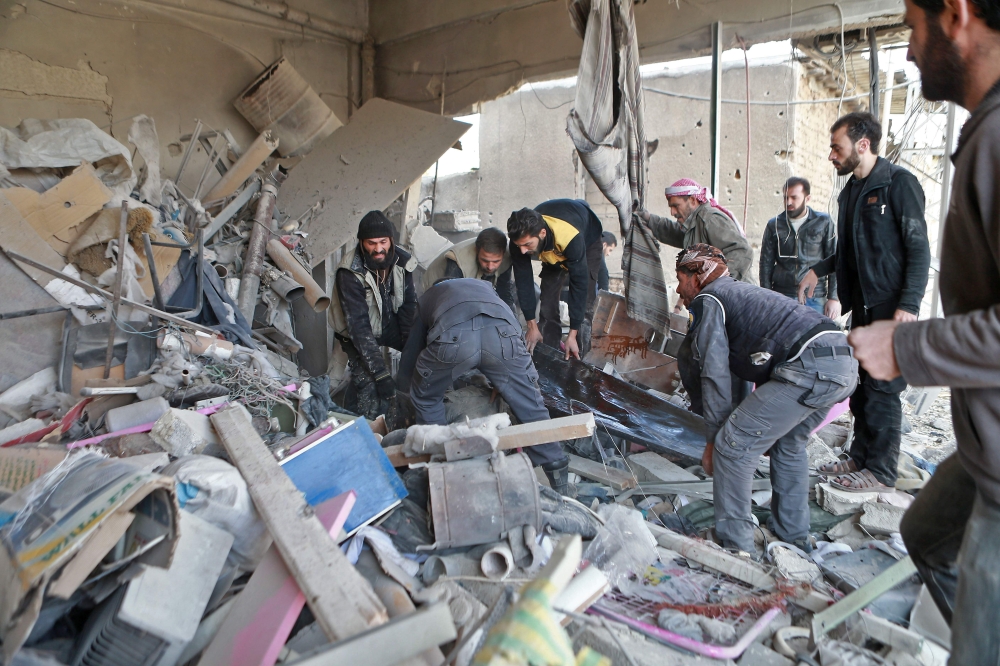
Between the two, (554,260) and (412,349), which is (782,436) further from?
(554,260)

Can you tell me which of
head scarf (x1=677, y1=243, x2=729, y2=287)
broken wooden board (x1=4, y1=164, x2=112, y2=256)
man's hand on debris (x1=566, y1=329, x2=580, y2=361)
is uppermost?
broken wooden board (x1=4, y1=164, x2=112, y2=256)

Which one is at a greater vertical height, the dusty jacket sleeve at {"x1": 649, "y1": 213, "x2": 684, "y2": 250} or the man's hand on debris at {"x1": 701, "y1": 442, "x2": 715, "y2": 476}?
the dusty jacket sleeve at {"x1": 649, "y1": 213, "x2": 684, "y2": 250}

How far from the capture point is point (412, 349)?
11.6ft

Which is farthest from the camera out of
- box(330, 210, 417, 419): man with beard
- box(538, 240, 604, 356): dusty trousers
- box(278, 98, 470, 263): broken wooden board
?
box(278, 98, 470, 263): broken wooden board

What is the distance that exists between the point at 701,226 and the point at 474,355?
167cm

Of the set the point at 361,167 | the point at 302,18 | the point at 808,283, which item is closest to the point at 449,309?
the point at 808,283

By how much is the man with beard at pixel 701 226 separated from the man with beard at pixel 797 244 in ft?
1.63

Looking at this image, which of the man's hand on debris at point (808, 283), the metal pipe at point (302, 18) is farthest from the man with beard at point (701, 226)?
the metal pipe at point (302, 18)

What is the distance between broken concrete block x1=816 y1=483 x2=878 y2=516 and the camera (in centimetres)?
301

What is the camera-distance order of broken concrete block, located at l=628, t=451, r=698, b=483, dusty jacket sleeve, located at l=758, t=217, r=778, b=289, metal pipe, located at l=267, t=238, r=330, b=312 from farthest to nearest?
metal pipe, located at l=267, t=238, r=330, b=312, dusty jacket sleeve, located at l=758, t=217, r=778, b=289, broken concrete block, located at l=628, t=451, r=698, b=483

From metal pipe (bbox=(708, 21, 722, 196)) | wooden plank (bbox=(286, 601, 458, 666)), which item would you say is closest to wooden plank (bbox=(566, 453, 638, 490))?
wooden plank (bbox=(286, 601, 458, 666))

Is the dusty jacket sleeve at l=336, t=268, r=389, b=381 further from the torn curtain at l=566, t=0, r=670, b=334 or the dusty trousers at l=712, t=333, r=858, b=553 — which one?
the dusty trousers at l=712, t=333, r=858, b=553

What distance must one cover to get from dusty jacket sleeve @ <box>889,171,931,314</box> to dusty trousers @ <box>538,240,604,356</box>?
2097 mm

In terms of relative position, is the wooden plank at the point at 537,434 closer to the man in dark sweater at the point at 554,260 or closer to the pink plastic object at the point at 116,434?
the pink plastic object at the point at 116,434
